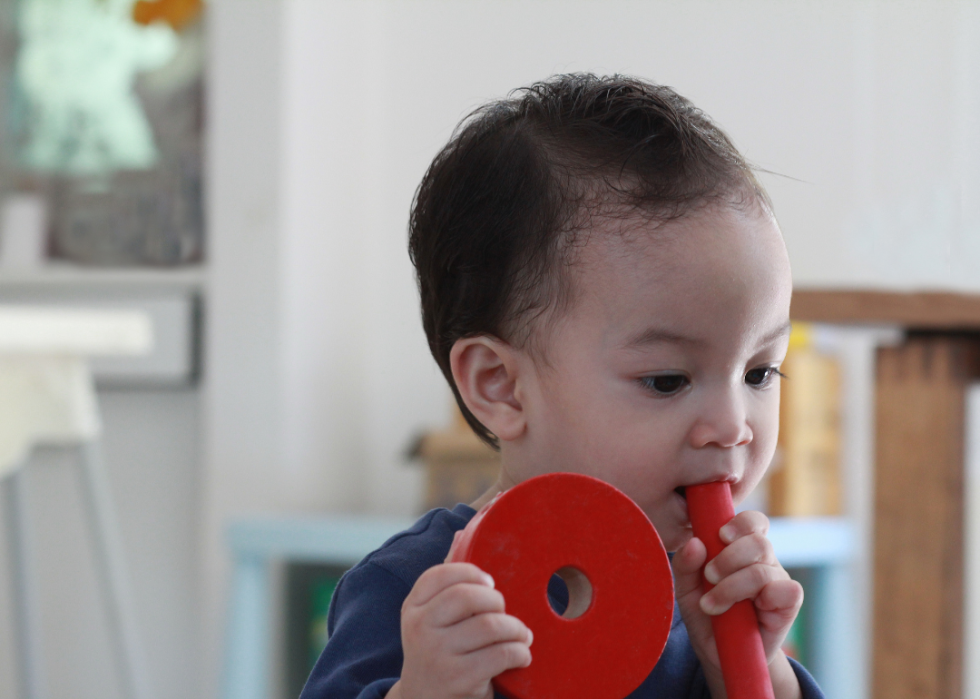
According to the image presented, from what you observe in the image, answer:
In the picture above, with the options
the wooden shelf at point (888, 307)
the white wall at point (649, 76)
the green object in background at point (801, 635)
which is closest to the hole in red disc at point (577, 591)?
the wooden shelf at point (888, 307)

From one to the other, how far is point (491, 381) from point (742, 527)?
7.3 inches

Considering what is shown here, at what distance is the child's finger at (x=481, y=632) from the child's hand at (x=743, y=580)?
15 centimetres

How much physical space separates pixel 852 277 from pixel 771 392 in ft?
5.63

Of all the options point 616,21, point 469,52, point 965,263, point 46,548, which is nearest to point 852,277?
point 965,263

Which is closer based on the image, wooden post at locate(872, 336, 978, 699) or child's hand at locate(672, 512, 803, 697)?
child's hand at locate(672, 512, 803, 697)

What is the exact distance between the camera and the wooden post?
1.14m

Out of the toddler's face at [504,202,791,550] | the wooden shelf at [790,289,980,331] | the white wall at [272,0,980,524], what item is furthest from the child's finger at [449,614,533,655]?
the white wall at [272,0,980,524]

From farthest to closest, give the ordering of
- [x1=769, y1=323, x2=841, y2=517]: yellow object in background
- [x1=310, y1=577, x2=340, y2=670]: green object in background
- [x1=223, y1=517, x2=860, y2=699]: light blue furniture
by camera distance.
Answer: [x1=310, y1=577, x2=340, y2=670]: green object in background < [x1=769, y1=323, x2=841, y2=517]: yellow object in background < [x1=223, y1=517, x2=860, y2=699]: light blue furniture

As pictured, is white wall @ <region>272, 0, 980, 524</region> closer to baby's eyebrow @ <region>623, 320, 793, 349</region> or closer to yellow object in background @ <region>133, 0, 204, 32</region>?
yellow object in background @ <region>133, 0, 204, 32</region>

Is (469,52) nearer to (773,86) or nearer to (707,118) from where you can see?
(773,86)

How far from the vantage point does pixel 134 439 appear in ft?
7.99

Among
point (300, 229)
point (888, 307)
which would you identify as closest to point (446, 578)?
point (888, 307)

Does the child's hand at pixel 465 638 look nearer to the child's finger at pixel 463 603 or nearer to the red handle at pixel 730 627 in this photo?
the child's finger at pixel 463 603

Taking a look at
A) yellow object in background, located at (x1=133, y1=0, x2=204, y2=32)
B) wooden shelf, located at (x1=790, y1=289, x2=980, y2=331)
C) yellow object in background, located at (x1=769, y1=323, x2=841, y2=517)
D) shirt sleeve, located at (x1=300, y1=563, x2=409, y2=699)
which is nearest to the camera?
shirt sleeve, located at (x1=300, y1=563, x2=409, y2=699)
